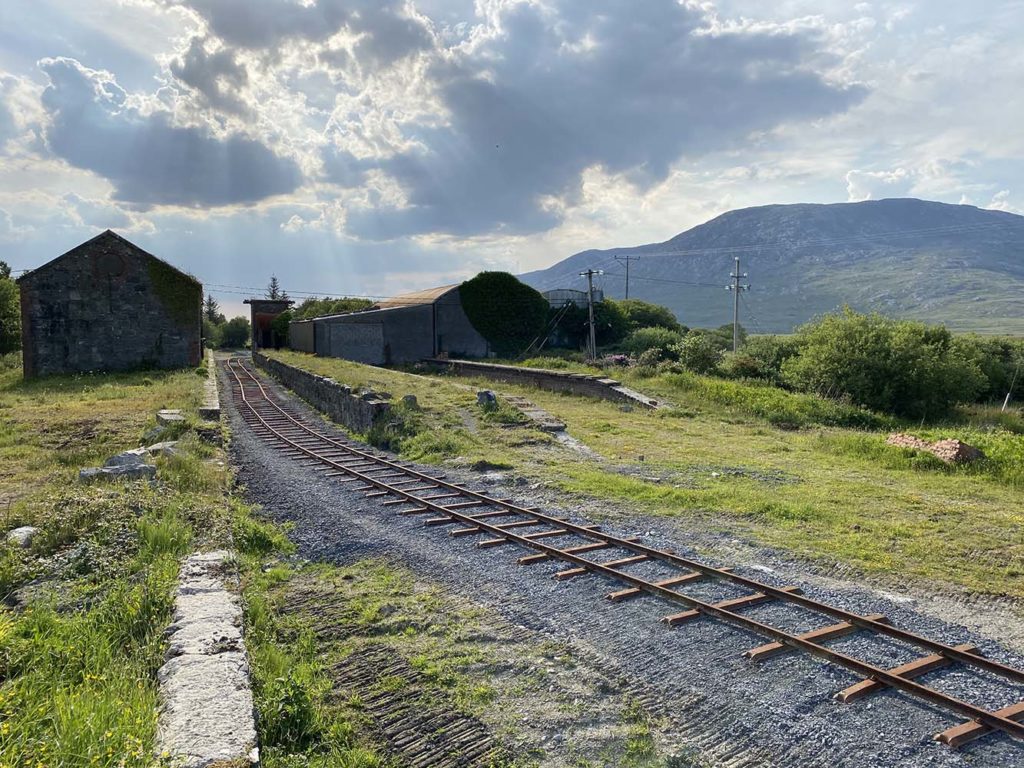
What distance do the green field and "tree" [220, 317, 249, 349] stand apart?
64591 millimetres

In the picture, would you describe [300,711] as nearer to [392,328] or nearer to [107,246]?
[107,246]

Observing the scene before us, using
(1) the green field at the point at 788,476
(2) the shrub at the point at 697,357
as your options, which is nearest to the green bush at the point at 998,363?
(2) the shrub at the point at 697,357

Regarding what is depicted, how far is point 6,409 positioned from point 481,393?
1368 centimetres

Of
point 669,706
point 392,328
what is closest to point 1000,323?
point 392,328

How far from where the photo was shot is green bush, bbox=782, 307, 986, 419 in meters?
21.6

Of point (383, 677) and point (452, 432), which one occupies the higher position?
point (452, 432)

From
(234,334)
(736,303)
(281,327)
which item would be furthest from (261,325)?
(736,303)

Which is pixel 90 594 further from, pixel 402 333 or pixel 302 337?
pixel 302 337

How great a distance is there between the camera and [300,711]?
4332 millimetres

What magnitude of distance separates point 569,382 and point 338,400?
8.85 meters

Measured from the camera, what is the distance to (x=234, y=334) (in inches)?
3150

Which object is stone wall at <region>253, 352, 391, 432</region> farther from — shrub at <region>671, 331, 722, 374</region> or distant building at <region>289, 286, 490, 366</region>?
shrub at <region>671, 331, 722, 374</region>

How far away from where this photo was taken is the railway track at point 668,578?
4582 millimetres

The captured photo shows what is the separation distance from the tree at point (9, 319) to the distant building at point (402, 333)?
57.3 ft
